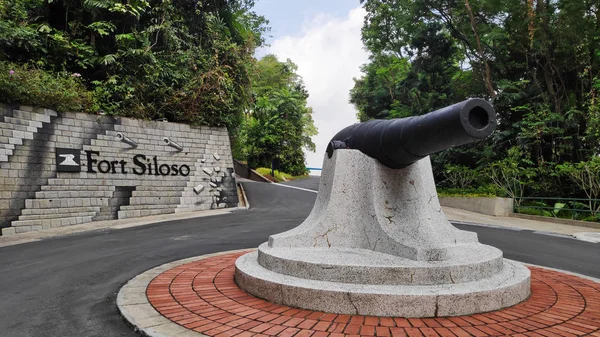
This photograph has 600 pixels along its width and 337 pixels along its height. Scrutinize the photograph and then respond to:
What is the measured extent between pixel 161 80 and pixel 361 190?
465 inches

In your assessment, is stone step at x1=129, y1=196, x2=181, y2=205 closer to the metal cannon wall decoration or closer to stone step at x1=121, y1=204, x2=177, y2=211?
stone step at x1=121, y1=204, x2=177, y2=211

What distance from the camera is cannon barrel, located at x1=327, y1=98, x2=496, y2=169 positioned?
277 cm

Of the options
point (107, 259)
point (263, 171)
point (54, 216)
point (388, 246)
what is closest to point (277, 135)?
point (263, 171)

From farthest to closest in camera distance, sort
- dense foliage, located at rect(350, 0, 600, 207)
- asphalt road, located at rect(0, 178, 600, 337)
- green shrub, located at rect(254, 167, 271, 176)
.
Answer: green shrub, located at rect(254, 167, 271, 176)
dense foliage, located at rect(350, 0, 600, 207)
asphalt road, located at rect(0, 178, 600, 337)

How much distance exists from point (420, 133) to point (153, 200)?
36.1ft

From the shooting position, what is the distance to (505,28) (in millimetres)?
16109

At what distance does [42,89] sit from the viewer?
10.1 metres

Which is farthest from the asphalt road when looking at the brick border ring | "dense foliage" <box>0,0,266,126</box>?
"dense foliage" <box>0,0,266,126</box>

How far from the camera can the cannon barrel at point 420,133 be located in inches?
109

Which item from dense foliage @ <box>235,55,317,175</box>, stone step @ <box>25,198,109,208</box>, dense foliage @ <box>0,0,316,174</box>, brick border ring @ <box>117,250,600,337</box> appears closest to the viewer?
brick border ring @ <box>117,250,600,337</box>

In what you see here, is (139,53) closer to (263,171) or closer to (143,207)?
(143,207)

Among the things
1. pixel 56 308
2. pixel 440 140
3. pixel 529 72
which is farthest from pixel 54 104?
pixel 529 72

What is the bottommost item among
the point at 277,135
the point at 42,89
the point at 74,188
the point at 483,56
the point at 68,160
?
the point at 74,188

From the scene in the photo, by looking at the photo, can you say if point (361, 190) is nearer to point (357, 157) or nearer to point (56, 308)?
point (357, 157)
